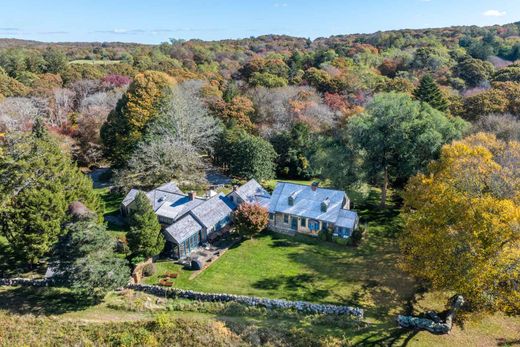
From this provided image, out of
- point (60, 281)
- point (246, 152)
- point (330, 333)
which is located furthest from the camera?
point (246, 152)

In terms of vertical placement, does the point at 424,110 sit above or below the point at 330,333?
above

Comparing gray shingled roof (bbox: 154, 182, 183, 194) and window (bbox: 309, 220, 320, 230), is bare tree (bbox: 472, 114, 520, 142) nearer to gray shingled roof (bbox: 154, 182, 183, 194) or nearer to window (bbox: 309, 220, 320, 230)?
window (bbox: 309, 220, 320, 230)

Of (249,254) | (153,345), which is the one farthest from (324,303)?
(153,345)

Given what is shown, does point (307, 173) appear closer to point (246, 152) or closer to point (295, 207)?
point (246, 152)

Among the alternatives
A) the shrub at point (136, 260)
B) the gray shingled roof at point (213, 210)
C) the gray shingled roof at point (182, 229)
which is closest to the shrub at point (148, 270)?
the shrub at point (136, 260)

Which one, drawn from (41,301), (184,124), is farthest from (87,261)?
(184,124)

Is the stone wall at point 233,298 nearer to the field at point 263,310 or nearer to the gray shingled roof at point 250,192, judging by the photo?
the field at point 263,310

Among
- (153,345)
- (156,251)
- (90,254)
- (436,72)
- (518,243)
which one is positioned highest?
(436,72)
